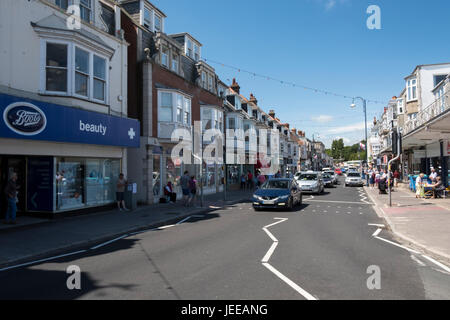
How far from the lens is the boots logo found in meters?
9.80

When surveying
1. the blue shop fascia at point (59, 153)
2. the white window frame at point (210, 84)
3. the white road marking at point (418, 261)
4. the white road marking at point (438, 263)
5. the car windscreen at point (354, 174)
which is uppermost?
the white window frame at point (210, 84)

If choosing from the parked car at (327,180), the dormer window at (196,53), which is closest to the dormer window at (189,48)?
the dormer window at (196,53)

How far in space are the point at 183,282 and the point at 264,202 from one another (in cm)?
980

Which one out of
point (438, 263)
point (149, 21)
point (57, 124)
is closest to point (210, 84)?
point (149, 21)

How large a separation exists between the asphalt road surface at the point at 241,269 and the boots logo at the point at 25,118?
16.3 ft

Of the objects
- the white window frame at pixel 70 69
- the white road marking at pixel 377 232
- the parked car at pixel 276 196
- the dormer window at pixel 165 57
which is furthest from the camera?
the dormer window at pixel 165 57

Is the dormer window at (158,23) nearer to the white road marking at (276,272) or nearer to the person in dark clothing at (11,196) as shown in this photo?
the person in dark clothing at (11,196)

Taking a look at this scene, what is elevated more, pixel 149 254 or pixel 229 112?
pixel 229 112

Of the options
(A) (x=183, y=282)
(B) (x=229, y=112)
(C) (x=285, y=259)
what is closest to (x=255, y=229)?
(C) (x=285, y=259)

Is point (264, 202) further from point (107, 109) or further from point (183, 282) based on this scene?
point (183, 282)

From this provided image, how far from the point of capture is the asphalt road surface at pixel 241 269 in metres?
4.87

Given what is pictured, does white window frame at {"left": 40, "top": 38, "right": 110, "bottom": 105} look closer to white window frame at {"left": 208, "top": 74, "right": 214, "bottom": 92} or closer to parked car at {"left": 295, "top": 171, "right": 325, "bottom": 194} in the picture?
white window frame at {"left": 208, "top": 74, "right": 214, "bottom": 92}

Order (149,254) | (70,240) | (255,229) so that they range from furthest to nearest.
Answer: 1. (255,229)
2. (70,240)
3. (149,254)
